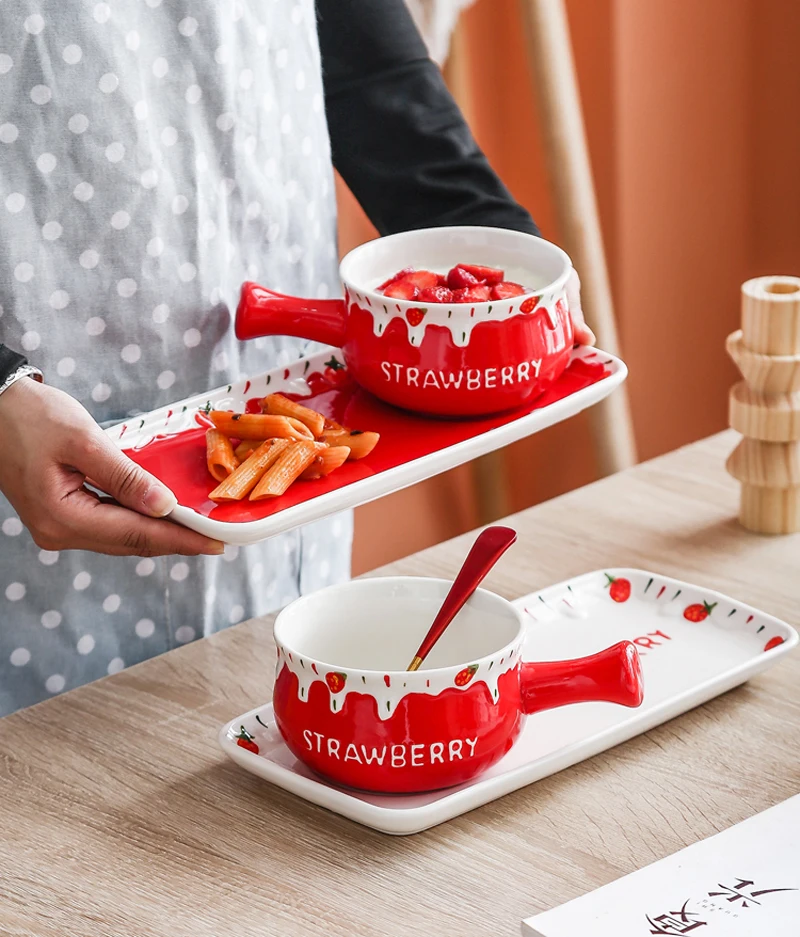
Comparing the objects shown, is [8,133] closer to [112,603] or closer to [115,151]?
[115,151]

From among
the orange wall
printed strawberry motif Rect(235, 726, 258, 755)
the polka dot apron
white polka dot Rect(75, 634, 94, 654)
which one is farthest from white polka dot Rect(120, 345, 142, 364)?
the orange wall

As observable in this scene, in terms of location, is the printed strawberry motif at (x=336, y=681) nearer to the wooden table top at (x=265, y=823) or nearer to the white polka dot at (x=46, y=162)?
the wooden table top at (x=265, y=823)

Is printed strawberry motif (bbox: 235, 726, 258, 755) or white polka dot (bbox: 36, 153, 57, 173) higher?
white polka dot (bbox: 36, 153, 57, 173)

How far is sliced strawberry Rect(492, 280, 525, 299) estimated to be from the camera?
2.57ft

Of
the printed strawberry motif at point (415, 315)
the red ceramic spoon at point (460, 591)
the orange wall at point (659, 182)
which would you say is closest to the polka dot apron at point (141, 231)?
the printed strawberry motif at point (415, 315)

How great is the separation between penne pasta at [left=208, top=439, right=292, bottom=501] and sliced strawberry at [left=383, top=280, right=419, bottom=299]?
0.44 ft

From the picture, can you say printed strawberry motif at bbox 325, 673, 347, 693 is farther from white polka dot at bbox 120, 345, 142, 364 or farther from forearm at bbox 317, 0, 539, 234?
forearm at bbox 317, 0, 539, 234

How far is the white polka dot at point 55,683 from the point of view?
0.91m

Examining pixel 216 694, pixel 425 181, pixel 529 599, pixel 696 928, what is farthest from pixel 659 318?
pixel 696 928

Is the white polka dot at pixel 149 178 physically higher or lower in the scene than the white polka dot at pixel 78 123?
lower

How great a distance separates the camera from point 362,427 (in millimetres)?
803

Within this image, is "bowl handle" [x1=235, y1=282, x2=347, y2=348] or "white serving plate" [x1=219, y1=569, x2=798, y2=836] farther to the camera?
"bowl handle" [x1=235, y1=282, x2=347, y2=348]

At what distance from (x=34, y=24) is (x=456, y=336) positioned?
336mm

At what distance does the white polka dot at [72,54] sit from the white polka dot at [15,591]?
365 mm
